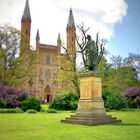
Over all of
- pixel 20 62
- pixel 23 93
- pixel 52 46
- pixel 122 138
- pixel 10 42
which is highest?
pixel 52 46

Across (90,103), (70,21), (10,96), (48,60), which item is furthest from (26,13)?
(90,103)

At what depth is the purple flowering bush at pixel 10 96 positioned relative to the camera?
3116 centimetres

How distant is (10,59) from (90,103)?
31.1 metres

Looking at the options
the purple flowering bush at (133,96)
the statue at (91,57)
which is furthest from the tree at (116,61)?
the statue at (91,57)

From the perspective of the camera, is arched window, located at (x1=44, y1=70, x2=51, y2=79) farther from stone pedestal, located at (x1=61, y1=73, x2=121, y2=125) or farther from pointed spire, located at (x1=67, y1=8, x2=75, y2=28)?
stone pedestal, located at (x1=61, y1=73, x2=121, y2=125)

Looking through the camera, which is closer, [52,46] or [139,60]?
[139,60]

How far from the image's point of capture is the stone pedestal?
573 inches

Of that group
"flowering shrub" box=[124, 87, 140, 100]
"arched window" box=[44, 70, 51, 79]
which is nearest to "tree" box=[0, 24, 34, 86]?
"flowering shrub" box=[124, 87, 140, 100]

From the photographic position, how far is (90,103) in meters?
14.8

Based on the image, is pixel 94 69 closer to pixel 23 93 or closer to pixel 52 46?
pixel 23 93

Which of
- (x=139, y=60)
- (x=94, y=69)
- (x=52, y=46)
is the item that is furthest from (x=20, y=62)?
(x=52, y=46)

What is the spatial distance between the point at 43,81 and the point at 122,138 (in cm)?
6968

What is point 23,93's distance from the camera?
1325 inches

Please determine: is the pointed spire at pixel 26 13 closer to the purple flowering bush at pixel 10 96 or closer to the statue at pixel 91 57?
the purple flowering bush at pixel 10 96
